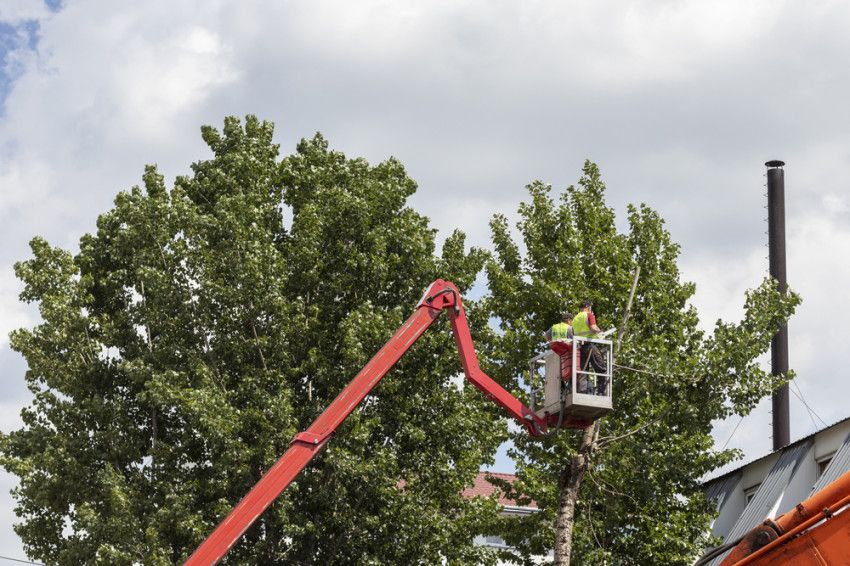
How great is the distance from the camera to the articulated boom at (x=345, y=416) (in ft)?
58.1

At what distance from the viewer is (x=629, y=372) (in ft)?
104

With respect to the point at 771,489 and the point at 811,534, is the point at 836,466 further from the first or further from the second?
the point at 811,534

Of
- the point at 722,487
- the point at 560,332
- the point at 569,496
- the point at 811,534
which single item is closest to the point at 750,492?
the point at 722,487

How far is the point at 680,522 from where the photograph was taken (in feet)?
107

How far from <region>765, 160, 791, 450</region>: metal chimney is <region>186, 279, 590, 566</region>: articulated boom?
1026 inches

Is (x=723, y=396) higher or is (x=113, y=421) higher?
(x=113, y=421)

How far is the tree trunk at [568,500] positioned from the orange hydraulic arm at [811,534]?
17.3 m

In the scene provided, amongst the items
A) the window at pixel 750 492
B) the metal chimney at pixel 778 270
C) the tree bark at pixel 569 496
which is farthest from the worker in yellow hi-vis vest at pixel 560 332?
the metal chimney at pixel 778 270

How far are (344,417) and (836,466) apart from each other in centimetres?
1639

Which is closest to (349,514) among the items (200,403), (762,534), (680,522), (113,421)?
(200,403)

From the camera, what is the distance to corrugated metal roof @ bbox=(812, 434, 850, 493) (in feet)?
98.1

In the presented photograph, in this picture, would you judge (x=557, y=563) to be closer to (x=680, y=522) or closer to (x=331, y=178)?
(x=680, y=522)

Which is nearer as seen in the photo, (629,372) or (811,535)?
(811,535)

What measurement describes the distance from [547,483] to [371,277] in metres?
7.47
